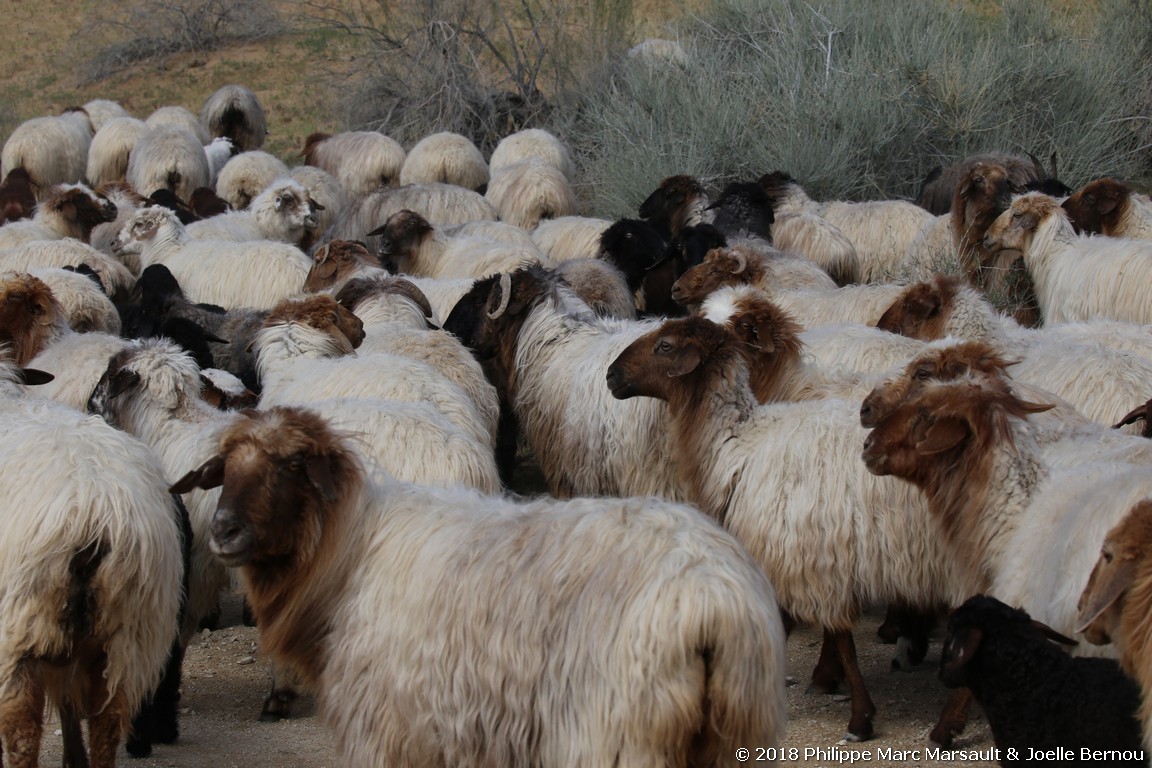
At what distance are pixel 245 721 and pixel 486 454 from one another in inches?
65.1

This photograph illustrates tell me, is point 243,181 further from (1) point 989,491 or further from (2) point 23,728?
(1) point 989,491

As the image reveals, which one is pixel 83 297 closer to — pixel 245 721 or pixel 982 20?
pixel 245 721

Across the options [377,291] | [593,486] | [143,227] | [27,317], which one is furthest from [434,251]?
[593,486]

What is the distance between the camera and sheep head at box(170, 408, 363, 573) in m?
4.18

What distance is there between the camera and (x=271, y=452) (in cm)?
428

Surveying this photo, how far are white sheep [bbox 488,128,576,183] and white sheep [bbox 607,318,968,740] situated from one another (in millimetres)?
10048

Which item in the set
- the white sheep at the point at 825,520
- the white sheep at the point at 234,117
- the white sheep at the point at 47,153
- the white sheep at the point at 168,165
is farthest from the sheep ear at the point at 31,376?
the white sheep at the point at 234,117

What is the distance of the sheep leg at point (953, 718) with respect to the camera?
5062 millimetres

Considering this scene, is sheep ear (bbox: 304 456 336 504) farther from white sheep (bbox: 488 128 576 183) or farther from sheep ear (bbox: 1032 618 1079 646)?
white sheep (bbox: 488 128 576 183)

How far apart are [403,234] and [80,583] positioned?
6.56m

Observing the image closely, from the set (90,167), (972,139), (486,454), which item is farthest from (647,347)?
(90,167)

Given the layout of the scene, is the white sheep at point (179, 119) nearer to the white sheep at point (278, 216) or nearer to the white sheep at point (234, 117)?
the white sheep at point (234, 117)

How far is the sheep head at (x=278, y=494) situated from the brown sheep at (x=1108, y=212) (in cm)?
730

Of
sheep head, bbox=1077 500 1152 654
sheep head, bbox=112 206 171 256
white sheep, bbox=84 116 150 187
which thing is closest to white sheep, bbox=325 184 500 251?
sheep head, bbox=112 206 171 256
